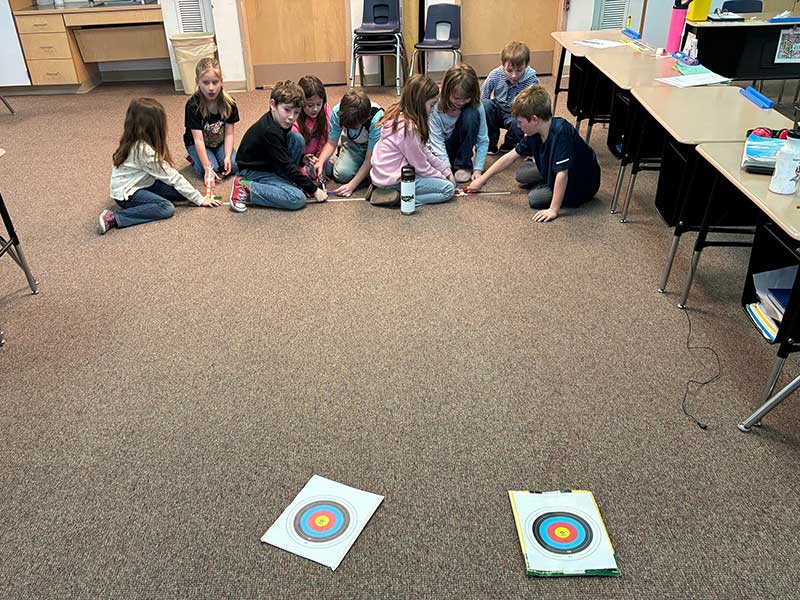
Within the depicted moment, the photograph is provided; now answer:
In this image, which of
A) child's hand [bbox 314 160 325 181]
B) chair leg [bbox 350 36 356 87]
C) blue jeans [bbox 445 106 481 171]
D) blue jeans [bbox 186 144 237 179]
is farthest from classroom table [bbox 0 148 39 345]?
chair leg [bbox 350 36 356 87]

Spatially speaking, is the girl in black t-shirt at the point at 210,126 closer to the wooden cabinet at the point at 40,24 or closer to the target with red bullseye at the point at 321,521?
the target with red bullseye at the point at 321,521

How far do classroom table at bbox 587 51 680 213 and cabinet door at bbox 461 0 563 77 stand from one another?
2416 millimetres

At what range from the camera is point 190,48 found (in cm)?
601

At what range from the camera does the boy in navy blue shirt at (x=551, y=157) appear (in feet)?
11.0

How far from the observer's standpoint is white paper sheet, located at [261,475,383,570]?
1715 millimetres

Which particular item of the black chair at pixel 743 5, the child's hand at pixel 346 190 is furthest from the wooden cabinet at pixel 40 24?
the black chair at pixel 743 5

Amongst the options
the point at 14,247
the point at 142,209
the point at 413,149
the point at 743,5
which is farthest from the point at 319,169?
the point at 743,5

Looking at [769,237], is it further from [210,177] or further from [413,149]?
[210,177]

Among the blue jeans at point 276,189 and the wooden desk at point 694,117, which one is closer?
the wooden desk at point 694,117

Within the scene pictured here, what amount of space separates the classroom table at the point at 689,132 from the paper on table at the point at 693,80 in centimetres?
9

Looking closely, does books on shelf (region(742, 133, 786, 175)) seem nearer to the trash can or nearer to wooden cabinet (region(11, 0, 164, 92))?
the trash can

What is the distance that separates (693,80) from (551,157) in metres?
0.83

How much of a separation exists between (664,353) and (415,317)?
3.00 ft

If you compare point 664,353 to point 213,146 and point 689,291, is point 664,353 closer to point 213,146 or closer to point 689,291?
point 689,291
